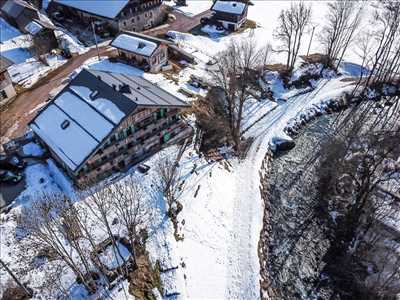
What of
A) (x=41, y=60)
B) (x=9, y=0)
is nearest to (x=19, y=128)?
(x=41, y=60)

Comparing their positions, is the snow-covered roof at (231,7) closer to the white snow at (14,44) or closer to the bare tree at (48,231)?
the white snow at (14,44)

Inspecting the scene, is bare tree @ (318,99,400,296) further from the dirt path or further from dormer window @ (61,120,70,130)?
the dirt path

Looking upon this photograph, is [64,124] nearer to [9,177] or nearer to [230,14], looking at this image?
[9,177]

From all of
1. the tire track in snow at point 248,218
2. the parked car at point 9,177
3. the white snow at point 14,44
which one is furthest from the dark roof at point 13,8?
the tire track in snow at point 248,218

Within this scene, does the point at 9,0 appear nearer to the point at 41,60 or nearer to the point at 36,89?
the point at 41,60

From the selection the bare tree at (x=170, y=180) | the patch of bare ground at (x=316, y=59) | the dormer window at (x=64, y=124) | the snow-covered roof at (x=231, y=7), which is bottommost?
the bare tree at (x=170, y=180)

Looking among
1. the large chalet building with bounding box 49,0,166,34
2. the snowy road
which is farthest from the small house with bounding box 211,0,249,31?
the snowy road
